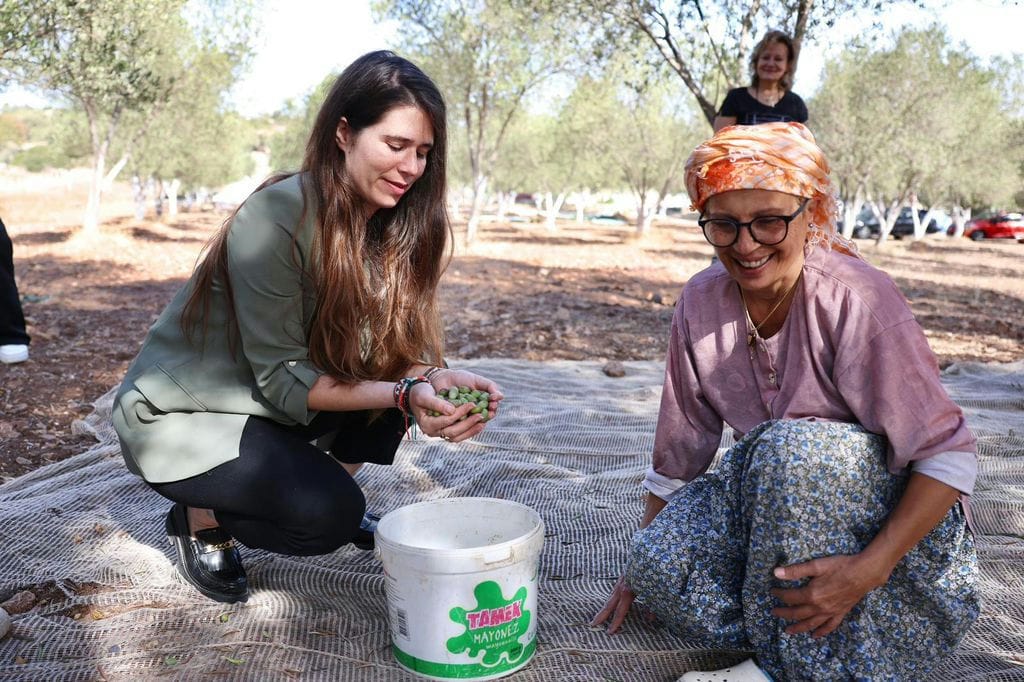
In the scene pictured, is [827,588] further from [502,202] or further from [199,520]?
[502,202]

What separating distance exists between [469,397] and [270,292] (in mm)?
522

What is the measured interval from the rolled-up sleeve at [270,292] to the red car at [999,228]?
1191 inches

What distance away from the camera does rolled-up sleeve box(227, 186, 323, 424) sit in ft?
6.40

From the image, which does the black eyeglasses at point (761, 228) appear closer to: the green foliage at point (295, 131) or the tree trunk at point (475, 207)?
the tree trunk at point (475, 207)

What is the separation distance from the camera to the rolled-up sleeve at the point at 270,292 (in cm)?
195

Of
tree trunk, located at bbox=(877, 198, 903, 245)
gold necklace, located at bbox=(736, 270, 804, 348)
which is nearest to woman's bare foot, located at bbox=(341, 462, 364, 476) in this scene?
gold necklace, located at bbox=(736, 270, 804, 348)

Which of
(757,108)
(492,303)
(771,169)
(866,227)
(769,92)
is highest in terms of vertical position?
(769,92)

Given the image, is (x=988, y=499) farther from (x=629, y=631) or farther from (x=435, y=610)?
(x=435, y=610)

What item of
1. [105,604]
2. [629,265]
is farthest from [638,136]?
[105,604]

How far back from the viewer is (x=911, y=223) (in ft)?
97.8

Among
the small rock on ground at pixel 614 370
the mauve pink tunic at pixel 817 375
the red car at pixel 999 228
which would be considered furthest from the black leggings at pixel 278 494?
the red car at pixel 999 228

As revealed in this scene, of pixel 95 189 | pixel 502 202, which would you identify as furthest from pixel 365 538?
pixel 502 202

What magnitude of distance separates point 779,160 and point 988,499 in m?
1.74

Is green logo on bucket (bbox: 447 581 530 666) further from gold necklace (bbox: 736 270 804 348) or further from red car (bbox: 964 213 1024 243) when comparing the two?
red car (bbox: 964 213 1024 243)
